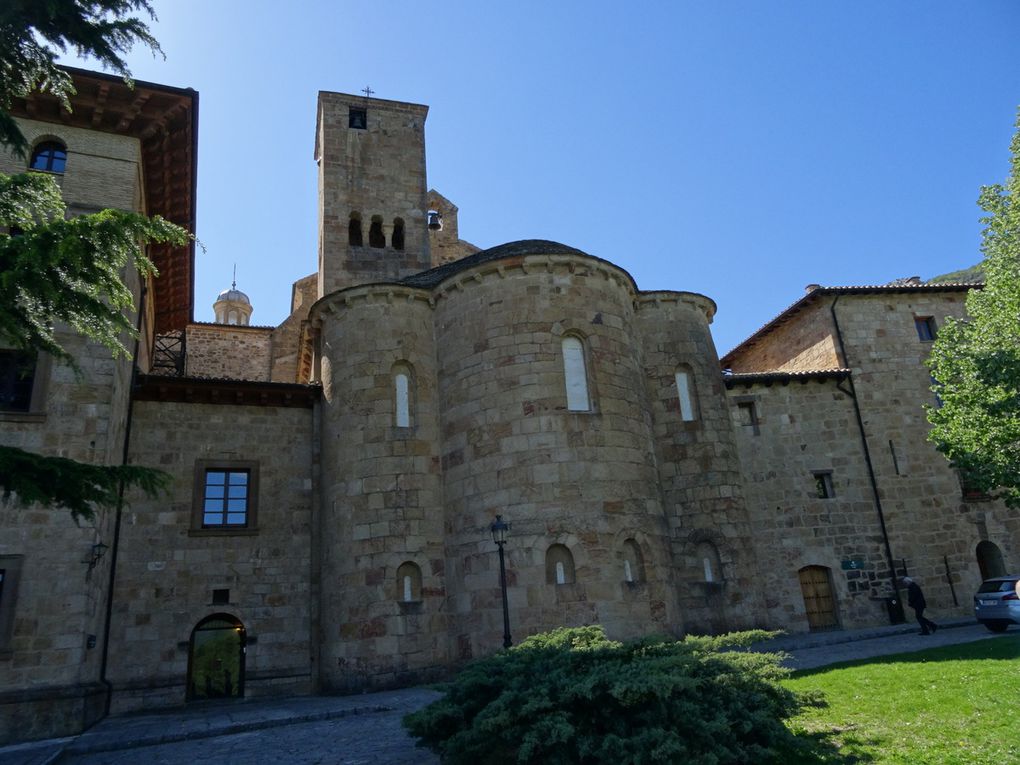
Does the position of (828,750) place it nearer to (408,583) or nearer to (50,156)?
(408,583)

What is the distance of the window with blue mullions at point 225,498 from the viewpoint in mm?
17812

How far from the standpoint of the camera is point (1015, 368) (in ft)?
56.3

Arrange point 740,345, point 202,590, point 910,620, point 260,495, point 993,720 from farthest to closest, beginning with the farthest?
point 740,345, point 910,620, point 260,495, point 202,590, point 993,720

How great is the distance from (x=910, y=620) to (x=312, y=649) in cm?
1733

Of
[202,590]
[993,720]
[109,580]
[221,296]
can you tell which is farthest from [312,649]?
[221,296]

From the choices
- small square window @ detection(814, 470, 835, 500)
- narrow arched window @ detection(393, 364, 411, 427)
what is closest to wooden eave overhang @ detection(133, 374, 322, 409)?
narrow arched window @ detection(393, 364, 411, 427)

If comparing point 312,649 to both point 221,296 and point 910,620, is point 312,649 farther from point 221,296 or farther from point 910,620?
point 221,296

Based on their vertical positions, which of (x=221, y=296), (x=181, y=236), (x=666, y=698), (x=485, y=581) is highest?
(x=221, y=296)

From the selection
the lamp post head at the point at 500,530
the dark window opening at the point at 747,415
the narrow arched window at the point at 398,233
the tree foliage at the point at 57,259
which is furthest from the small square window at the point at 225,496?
the dark window opening at the point at 747,415

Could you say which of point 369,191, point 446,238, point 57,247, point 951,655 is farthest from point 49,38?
point 446,238

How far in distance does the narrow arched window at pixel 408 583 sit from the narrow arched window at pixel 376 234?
14.6m

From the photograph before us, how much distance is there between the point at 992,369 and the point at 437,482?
14372mm

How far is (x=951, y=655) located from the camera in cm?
1230

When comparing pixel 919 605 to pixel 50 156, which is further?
pixel 919 605
